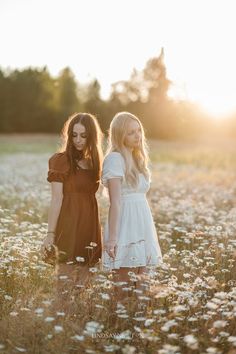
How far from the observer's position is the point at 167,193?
1349 cm

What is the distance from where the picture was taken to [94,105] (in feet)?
220

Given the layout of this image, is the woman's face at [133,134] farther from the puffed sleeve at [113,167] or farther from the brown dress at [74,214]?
the brown dress at [74,214]

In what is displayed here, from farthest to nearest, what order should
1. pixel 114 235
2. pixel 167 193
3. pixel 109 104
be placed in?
pixel 109 104
pixel 167 193
pixel 114 235

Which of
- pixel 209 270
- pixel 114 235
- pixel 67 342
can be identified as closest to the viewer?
pixel 67 342

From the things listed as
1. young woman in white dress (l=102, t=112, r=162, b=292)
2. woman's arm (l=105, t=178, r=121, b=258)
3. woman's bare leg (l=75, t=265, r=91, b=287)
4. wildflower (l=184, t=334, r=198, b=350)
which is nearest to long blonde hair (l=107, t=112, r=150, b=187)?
young woman in white dress (l=102, t=112, r=162, b=292)

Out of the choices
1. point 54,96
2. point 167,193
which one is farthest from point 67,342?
point 54,96

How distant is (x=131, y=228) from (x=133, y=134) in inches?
34.1

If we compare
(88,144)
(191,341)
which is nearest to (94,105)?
(88,144)

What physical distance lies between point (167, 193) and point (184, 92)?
57679mm

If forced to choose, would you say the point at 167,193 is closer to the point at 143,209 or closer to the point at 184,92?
the point at 143,209

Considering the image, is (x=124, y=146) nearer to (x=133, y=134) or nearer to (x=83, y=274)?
(x=133, y=134)

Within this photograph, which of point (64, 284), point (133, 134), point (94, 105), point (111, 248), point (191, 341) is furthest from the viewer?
point (94, 105)

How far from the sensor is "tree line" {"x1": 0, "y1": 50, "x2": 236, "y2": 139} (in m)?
64.1

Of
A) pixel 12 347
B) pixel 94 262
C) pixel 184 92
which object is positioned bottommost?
pixel 12 347
